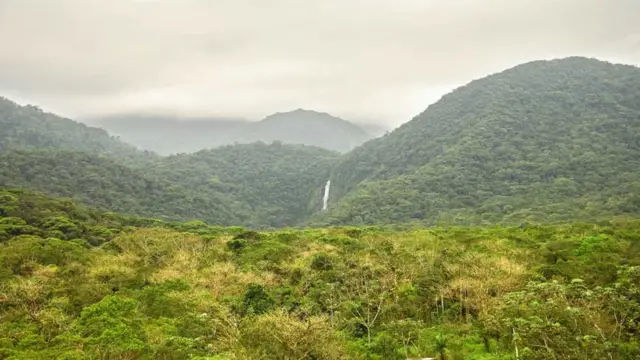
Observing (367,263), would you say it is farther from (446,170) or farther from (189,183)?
(189,183)

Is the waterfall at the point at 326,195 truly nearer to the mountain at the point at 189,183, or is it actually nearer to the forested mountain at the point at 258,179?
the forested mountain at the point at 258,179

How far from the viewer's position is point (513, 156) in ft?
395

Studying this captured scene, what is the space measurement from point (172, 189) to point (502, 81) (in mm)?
118167

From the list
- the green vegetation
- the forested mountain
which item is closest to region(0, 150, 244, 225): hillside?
the forested mountain

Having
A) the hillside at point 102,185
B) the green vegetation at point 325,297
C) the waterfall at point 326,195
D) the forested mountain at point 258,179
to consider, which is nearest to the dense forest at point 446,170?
the hillside at point 102,185

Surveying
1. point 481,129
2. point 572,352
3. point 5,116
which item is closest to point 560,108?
point 481,129

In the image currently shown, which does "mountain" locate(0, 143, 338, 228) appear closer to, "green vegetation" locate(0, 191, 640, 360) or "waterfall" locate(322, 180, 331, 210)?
"waterfall" locate(322, 180, 331, 210)

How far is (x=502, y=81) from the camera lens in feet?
563

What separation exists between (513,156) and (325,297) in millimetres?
101580

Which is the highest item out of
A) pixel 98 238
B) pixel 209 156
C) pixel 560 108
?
pixel 560 108

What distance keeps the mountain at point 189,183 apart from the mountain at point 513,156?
1690 cm

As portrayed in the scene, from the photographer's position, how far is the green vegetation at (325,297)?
57.9 ft

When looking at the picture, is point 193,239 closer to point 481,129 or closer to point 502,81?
point 481,129

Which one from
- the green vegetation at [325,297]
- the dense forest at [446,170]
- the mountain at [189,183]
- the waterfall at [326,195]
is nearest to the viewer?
the green vegetation at [325,297]
